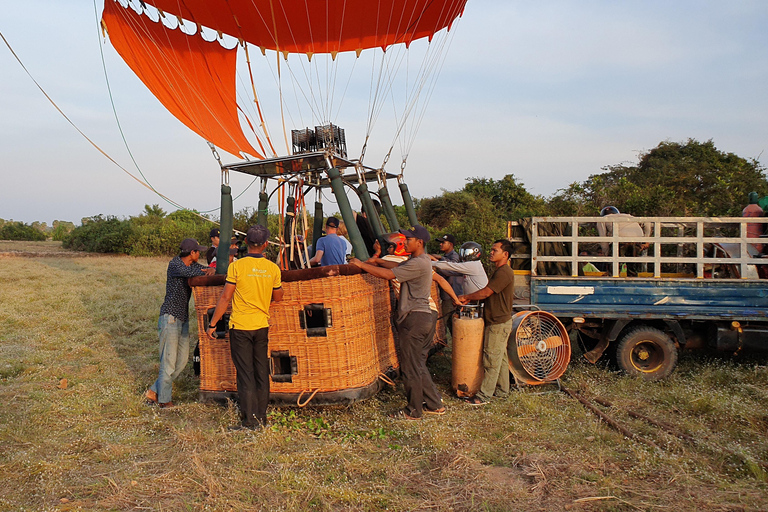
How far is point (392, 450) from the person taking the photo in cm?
479

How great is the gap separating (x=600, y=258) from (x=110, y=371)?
6.47 metres

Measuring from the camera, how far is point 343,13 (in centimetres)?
732

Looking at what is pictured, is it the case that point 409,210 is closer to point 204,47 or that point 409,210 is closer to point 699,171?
point 204,47

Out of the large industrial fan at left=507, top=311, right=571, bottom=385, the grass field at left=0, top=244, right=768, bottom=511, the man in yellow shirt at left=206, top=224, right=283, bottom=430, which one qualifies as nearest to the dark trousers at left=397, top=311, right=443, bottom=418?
the grass field at left=0, top=244, right=768, bottom=511

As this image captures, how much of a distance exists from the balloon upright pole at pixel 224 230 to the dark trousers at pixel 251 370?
3.50 ft

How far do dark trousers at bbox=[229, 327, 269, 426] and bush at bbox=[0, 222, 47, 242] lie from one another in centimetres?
5353

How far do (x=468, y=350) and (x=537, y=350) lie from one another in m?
0.91

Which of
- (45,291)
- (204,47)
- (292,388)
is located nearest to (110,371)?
(292,388)

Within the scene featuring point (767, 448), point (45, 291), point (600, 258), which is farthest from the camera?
point (45, 291)

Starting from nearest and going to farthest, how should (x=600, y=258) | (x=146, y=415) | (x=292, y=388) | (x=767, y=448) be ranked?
(x=767, y=448) → (x=292, y=388) → (x=146, y=415) → (x=600, y=258)

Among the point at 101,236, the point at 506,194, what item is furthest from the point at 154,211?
the point at 506,194

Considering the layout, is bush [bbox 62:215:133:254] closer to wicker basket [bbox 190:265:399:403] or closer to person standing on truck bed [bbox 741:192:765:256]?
wicker basket [bbox 190:265:399:403]

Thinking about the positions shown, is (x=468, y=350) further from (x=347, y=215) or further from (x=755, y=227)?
(x=755, y=227)

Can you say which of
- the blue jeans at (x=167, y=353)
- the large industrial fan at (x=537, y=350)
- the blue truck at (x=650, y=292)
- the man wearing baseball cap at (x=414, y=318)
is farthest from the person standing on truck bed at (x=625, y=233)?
the blue jeans at (x=167, y=353)
